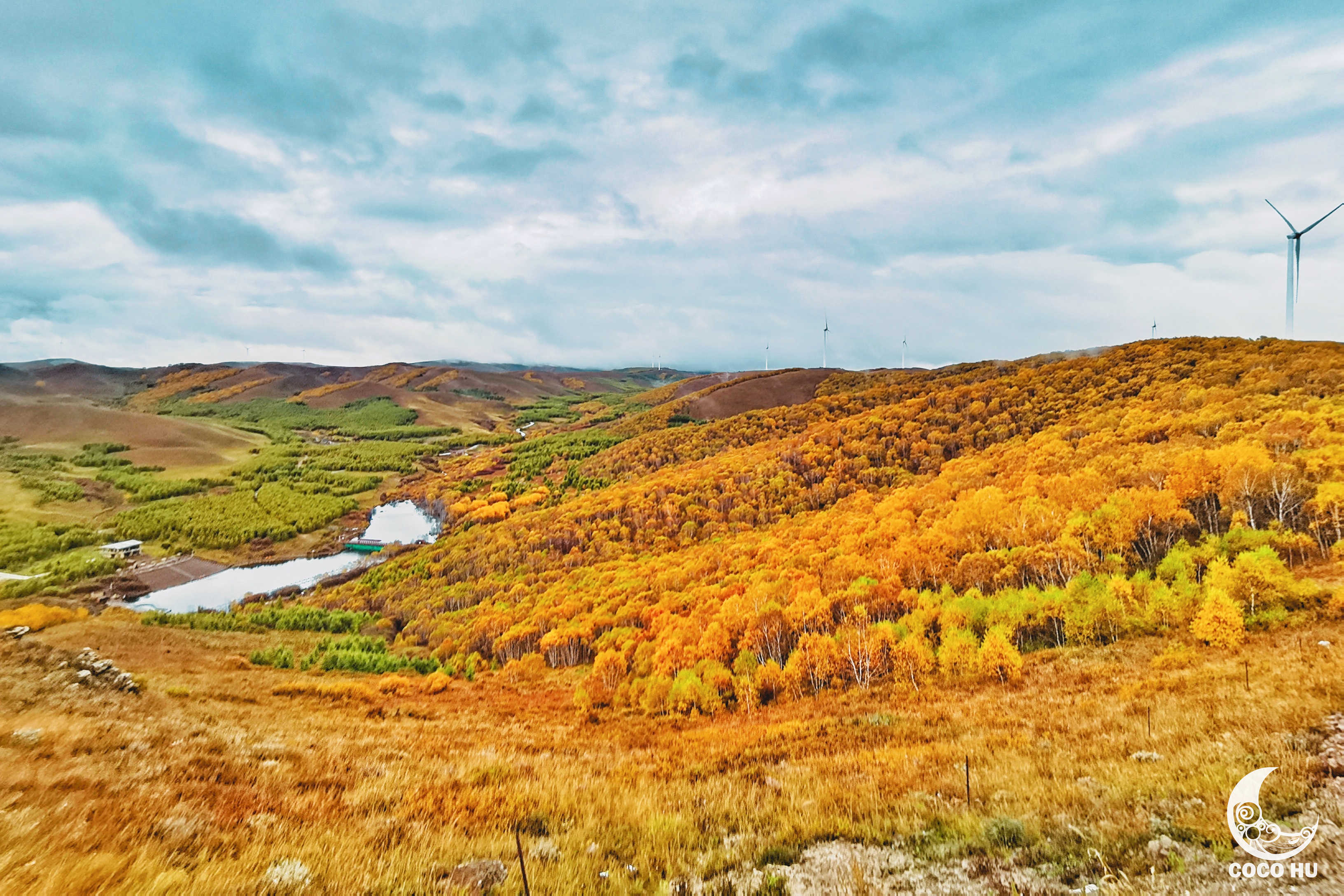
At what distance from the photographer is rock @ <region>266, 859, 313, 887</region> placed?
22.7 feet

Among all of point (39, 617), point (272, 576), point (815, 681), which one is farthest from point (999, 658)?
point (272, 576)

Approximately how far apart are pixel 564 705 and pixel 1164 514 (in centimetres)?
3840

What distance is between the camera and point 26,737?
1208 centimetres

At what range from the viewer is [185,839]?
808 centimetres

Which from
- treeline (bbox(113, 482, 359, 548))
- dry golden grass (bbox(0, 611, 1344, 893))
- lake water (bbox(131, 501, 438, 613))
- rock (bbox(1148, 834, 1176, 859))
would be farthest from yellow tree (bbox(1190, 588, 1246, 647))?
treeline (bbox(113, 482, 359, 548))

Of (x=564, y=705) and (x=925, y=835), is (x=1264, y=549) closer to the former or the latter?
(x=925, y=835)

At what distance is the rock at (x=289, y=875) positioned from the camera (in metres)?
6.93

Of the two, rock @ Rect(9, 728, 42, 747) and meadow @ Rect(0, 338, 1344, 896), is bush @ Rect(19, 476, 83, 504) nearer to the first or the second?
meadow @ Rect(0, 338, 1344, 896)

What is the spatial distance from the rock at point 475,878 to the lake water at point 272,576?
269 feet

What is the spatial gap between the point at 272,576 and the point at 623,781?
306 ft

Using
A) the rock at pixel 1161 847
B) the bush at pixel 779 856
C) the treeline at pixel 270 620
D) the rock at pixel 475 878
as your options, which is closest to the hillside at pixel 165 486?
the treeline at pixel 270 620

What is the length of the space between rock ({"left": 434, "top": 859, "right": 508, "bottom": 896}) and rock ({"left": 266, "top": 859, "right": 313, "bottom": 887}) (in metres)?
1.81

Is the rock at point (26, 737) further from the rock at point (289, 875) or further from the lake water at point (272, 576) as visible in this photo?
the lake water at point (272, 576)

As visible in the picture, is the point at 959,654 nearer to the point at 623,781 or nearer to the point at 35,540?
the point at 623,781
